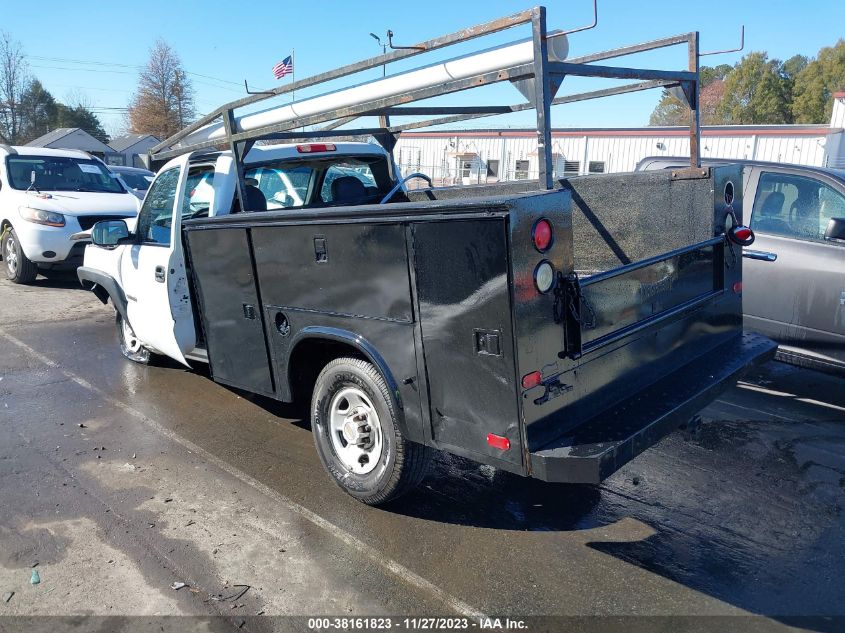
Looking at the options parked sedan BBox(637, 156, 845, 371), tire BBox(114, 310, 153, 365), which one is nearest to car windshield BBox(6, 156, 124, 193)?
tire BBox(114, 310, 153, 365)

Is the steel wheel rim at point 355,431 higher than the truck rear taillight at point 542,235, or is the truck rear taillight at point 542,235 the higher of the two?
the truck rear taillight at point 542,235

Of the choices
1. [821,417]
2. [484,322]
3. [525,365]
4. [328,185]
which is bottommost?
[821,417]

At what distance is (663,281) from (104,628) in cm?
324

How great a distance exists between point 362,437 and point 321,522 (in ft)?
1.71

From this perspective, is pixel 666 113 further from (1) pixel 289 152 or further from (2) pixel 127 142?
(1) pixel 289 152

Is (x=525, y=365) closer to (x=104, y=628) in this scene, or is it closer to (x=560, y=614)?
(x=560, y=614)

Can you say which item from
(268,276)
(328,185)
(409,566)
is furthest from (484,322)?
(328,185)

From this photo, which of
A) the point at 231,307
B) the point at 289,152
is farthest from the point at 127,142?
the point at 231,307

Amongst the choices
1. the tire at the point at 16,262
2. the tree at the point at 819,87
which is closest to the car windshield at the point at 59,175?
the tire at the point at 16,262

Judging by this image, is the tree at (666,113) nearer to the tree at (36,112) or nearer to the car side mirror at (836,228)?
the tree at (36,112)

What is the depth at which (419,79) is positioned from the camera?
3238 millimetres

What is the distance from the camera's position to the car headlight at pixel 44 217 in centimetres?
1027

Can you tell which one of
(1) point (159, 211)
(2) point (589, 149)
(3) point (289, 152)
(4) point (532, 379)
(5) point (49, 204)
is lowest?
(4) point (532, 379)

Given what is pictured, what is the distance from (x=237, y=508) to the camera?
156 inches
